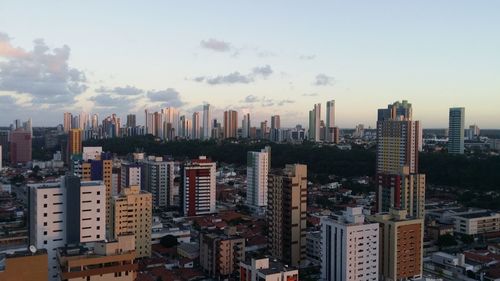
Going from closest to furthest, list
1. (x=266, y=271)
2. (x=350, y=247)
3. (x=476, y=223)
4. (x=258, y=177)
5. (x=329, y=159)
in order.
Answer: (x=266, y=271) → (x=350, y=247) → (x=476, y=223) → (x=258, y=177) → (x=329, y=159)

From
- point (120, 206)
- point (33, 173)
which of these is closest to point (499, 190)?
point (120, 206)

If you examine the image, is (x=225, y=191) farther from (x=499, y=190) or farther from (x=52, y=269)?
(x=52, y=269)

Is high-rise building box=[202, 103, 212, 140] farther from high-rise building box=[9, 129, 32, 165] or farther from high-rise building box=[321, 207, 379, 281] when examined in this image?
high-rise building box=[321, 207, 379, 281]

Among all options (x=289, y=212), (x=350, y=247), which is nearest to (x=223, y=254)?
(x=289, y=212)

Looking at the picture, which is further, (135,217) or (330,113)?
(330,113)

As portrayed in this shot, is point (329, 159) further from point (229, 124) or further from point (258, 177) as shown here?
point (229, 124)

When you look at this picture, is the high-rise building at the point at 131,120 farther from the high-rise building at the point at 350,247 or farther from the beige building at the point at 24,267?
the beige building at the point at 24,267

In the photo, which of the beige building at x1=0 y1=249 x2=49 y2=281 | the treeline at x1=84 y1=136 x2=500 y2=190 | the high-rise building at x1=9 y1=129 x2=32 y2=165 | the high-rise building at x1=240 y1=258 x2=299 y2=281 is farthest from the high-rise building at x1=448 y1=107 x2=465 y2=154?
the beige building at x1=0 y1=249 x2=49 y2=281

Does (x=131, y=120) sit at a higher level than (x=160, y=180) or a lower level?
higher
